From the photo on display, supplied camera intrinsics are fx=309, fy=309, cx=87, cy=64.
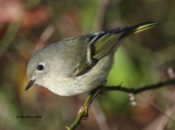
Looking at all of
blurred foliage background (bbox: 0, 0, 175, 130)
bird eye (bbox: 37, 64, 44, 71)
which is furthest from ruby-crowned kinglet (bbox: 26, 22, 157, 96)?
blurred foliage background (bbox: 0, 0, 175, 130)

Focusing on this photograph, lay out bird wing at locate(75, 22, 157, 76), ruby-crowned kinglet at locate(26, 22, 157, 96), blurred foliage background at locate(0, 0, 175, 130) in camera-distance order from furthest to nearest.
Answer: blurred foliage background at locate(0, 0, 175, 130)
bird wing at locate(75, 22, 157, 76)
ruby-crowned kinglet at locate(26, 22, 157, 96)

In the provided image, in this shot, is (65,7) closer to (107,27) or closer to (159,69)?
(107,27)

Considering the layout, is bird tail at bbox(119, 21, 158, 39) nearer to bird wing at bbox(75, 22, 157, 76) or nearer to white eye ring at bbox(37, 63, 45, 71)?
bird wing at bbox(75, 22, 157, 76)

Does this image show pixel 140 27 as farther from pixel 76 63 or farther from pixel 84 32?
pixel 84 32

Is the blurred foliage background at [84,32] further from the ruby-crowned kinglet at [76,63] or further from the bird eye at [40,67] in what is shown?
the bird eye at [40,67]

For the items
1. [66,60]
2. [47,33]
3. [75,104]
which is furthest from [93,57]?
[75,104]

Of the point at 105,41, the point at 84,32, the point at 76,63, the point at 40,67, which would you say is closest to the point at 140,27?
the point at 105,41
